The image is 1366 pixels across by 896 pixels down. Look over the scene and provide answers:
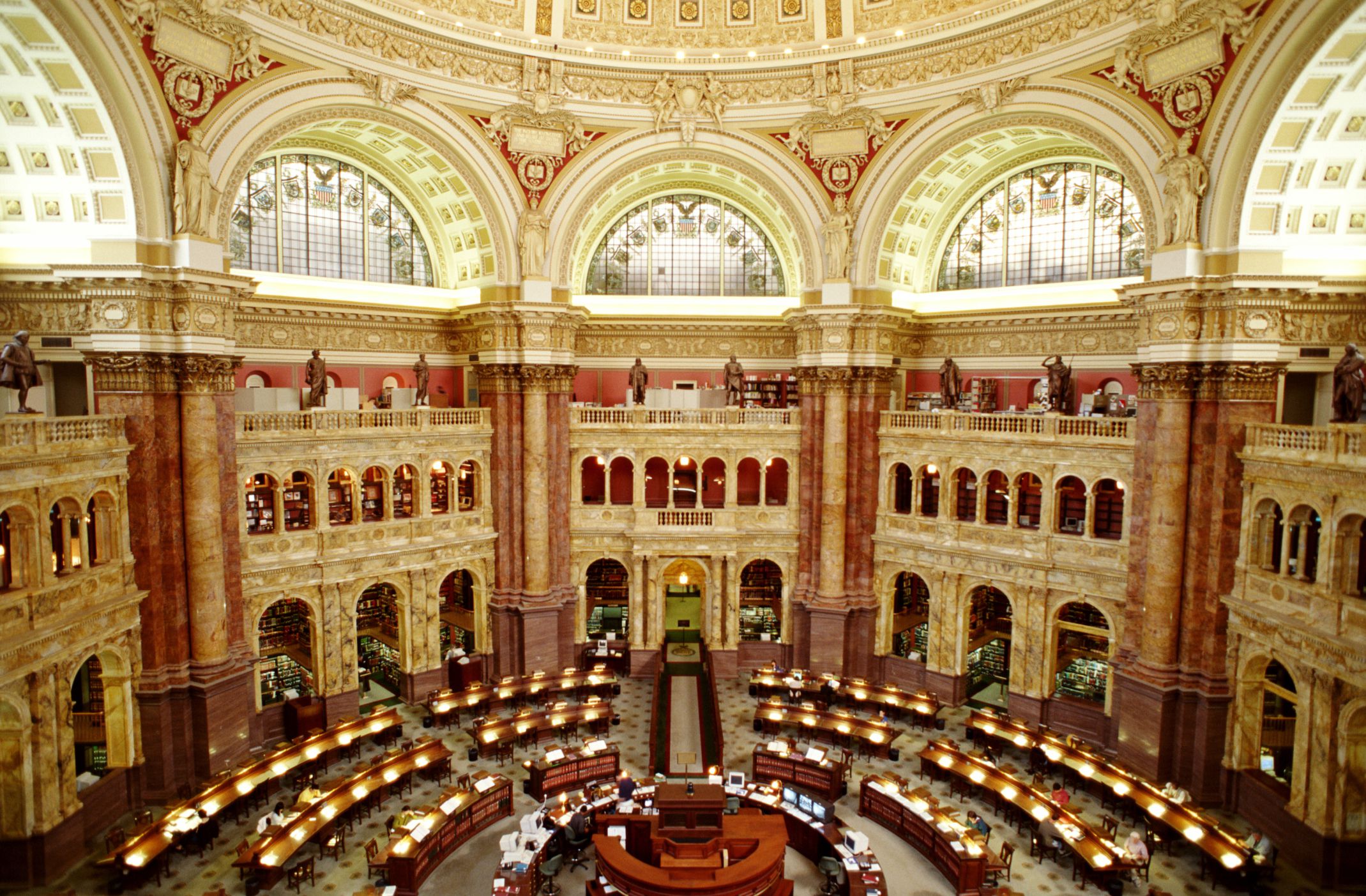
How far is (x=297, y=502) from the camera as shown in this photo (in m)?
26.7

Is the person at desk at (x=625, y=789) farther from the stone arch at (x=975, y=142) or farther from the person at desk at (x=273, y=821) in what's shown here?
the stone arch at (x=975, y=142)

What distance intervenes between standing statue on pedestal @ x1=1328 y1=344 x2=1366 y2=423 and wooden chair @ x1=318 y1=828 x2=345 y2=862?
43.3ft

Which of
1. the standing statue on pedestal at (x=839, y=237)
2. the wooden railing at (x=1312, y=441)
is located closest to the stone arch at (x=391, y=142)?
the standing statue on pedestal at (x=839, y=237)

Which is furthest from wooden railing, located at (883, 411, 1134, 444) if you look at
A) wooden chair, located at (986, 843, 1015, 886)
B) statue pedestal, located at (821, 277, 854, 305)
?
wooden chair, located at (986, 843, 1015, 886)

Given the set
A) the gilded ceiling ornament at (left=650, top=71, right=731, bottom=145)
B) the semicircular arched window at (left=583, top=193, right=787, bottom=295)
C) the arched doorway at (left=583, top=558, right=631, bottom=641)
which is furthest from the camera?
the semicircular arched window at (left=583, top=193, right=787, bottom=295)

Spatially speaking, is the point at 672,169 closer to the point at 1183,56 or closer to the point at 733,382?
the point at 733,382

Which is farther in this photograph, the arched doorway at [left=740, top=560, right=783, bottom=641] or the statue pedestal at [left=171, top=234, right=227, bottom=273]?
the arched doorway at [left=740, top=560, right=783, bottom=641]

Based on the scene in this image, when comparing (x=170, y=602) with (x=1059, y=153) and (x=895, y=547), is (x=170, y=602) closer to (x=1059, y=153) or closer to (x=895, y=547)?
(x=895, y=547)

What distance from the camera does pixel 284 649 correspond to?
2698 cm

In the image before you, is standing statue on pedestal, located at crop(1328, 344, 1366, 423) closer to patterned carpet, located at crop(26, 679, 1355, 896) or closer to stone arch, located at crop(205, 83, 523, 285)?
stone arch, located at crop(205, 83, 523, 285)

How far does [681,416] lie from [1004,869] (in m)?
17.1

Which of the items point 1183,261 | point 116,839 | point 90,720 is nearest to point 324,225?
point 90,720

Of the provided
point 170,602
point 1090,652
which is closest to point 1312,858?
point 1090,652

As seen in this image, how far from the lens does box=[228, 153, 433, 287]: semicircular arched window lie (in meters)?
26.9
